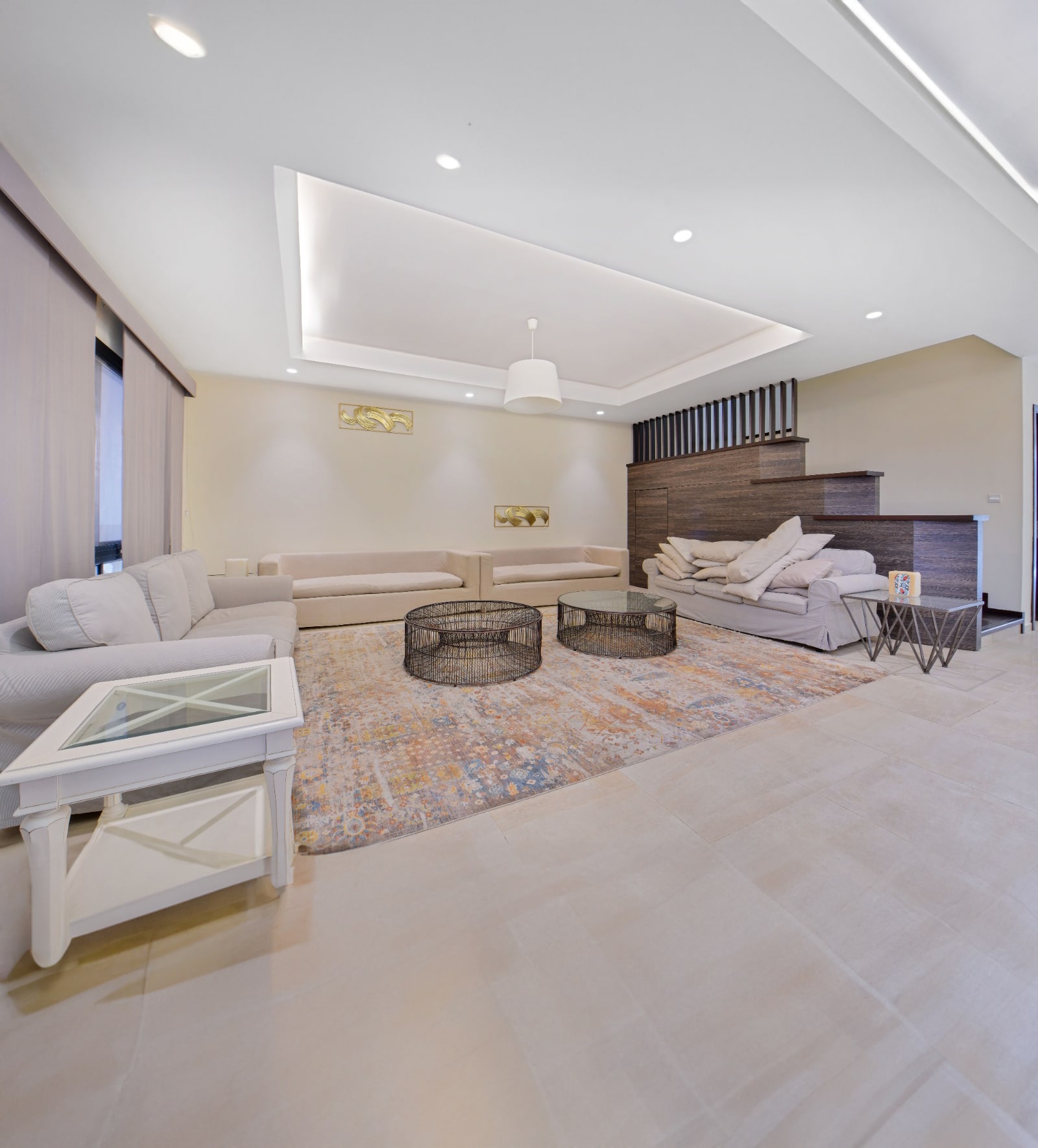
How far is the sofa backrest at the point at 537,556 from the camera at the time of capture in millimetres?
6402

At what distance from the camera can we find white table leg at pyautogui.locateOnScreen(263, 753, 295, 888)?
52.0 inches

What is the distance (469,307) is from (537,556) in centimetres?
341

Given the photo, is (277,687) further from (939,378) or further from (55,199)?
(939,378)

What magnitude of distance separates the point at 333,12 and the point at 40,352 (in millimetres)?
1935

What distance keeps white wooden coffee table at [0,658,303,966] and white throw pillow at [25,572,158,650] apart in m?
0.34

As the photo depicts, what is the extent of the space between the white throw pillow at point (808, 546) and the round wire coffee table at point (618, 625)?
1318mm

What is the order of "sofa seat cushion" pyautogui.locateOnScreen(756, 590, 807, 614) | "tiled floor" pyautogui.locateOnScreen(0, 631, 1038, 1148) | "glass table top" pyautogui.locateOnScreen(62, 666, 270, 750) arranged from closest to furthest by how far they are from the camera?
"tiled floor" pyautogui.locateOnScreen(0, 631, 1038, 1148) → "glass table top" pyautogui.locateOnScreen(62, 666, 270, 750) → "sofa seat cushion" pyautogui.locateOnScreen(756, 590, 807, 614)

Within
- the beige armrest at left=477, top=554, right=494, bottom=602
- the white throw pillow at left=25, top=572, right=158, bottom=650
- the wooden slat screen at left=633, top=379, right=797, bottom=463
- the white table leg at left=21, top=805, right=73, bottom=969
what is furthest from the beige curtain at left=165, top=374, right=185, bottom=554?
the wooden slat screen at left=633, top=379, right=797, bottom=463

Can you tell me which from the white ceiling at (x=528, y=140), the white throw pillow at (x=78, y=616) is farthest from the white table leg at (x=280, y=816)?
the white ceiling at (x=528, y=140)

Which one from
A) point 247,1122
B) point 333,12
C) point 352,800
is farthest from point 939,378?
point 247,1122

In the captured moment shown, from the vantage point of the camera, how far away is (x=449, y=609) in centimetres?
407

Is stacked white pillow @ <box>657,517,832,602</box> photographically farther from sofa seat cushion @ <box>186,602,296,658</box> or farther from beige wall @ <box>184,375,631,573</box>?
sofa seat cushion @ <box>186,602,296,658</box>

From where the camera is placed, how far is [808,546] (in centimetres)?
446

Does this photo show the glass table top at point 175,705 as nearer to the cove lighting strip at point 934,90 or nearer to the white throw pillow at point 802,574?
the cove lighting strip at point 934,90
